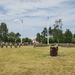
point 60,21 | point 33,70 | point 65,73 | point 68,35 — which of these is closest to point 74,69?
point 65,73

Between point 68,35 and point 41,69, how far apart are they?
373ft

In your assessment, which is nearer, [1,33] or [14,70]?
[14,70]

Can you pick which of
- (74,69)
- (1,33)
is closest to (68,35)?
(1,33)

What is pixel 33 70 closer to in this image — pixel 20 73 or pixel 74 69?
pixel 20 73

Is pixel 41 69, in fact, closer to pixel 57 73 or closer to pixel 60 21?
pixel 57 73

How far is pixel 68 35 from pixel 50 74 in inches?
4549

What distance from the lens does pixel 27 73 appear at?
17.8 metres

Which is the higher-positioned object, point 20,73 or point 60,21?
point 60,21

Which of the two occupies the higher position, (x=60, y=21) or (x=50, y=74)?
(x=60, y=21)

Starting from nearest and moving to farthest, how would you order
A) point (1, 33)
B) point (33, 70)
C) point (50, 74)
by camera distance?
point (50, 74)
point (33, 70)
point (1, 33)

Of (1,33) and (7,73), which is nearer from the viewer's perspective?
(7,73)

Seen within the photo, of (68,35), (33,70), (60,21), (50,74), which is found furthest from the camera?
(68,35)

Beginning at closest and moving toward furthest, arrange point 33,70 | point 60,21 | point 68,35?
point 33,70 < point 60,21 < point 68,35

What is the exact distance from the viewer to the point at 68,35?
132m
